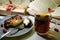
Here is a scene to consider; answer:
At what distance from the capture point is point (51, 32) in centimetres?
63

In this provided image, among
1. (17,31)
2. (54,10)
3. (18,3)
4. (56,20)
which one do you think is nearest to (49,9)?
(54,10)

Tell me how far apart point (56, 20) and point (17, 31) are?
0.28 metres

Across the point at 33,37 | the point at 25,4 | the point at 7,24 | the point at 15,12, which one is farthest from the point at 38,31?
the point at 25,4

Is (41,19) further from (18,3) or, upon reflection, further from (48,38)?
(18,3)

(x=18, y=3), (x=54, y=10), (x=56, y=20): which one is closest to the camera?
(x=56, y=20)

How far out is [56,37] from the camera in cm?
59

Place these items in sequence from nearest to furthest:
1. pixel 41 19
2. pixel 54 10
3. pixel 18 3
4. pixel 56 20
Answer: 1. pixel 41 19
2. pixel 56 20
3. pixel 54 10
4. pixel 18 3

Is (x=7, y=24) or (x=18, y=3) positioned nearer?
(x=7, y=24)

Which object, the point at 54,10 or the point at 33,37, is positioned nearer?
the point at 33,37

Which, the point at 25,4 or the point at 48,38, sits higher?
the point at 25,4

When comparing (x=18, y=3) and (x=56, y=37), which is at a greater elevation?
(x=18, y=3)

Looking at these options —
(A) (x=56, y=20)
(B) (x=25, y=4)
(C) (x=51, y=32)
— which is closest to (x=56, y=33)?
(C) (x=51, y=32)

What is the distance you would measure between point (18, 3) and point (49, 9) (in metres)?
0.26

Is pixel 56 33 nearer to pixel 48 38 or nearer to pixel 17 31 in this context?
pixel 48 38
